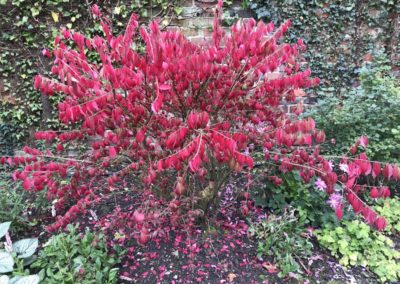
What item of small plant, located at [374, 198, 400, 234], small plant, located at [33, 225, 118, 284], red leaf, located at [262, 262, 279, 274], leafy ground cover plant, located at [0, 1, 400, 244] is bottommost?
small plant, located at [374, 198, 400, 234]

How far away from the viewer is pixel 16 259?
1.85m

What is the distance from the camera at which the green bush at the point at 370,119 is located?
274cm

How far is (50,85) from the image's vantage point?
1.67m

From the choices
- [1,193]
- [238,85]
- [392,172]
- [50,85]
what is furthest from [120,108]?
[1,193]

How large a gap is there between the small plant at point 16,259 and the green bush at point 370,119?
8.12 ft

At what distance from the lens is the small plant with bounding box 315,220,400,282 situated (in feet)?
6.67

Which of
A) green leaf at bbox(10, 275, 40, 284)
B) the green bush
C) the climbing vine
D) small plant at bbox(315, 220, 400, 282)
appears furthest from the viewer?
the climbing vine

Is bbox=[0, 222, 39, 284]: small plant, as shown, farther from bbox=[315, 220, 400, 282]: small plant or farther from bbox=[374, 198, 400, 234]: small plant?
bbox=[374, 198, 400, 234]: small plant

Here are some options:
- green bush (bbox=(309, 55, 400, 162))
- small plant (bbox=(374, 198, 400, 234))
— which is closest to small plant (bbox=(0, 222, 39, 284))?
small plant (bbox=(374, 198, 400, 234))

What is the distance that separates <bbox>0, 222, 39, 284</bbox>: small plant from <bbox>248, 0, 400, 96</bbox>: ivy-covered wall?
10.7 ft

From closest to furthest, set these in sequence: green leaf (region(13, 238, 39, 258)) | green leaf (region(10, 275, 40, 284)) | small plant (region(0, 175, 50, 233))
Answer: green leaf (region(10, 275, 40, 284)) < green leaf (region(13, 238, 39, 258)) < small plant (region(0, 175, 50, 233))

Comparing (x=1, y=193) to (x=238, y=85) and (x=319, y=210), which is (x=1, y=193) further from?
(x=319, y=210)

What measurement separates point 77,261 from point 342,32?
375 cm

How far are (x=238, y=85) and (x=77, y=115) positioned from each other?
870 millimetres
